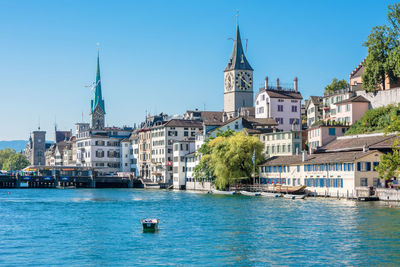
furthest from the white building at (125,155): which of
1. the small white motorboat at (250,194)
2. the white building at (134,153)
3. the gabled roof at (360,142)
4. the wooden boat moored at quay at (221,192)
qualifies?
the gabled roof at (360,142)

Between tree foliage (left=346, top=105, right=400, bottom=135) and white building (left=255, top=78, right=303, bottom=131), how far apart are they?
36691mm

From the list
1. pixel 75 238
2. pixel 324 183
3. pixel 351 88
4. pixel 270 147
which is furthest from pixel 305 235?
pixel 351 88

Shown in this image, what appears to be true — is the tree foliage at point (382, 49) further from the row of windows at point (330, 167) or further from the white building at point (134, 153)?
the white building at point (134, 153)

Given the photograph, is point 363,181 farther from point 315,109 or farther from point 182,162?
point 182,162

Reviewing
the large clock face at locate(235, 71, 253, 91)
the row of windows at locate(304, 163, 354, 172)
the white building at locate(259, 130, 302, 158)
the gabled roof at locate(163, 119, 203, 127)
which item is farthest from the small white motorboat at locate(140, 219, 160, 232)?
the large clock face at locate(235, 71, 253, 91)

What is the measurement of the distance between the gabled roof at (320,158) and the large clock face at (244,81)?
78.8m

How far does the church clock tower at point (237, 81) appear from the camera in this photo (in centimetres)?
18475

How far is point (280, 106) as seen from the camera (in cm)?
14200

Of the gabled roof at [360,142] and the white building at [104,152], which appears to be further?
the white building at [104,152]

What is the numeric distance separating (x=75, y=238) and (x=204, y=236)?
9494 mm

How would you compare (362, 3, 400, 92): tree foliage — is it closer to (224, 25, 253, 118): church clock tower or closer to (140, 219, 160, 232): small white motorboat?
(140, 219, 160, 232): small white motorboat

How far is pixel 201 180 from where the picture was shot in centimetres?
11881

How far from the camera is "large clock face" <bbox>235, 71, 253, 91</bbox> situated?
186 meters

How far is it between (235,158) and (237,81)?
8514 cm
